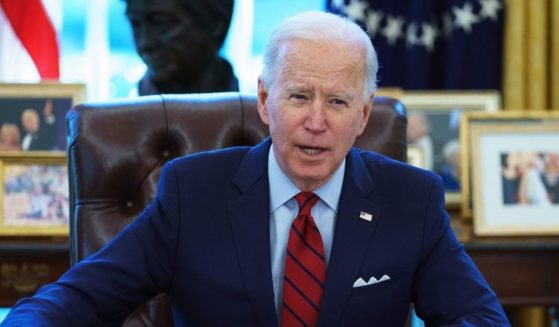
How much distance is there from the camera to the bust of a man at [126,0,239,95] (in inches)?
127

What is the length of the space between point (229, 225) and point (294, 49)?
0.42m

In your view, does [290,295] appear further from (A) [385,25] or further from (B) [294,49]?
(A) [385,25]

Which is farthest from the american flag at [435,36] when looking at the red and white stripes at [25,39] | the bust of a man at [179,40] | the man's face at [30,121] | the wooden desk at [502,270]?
the man's face at [30,121]

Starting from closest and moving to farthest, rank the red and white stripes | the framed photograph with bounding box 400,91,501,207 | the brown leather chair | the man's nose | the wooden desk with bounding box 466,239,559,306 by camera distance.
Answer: the man's nose → the brown leather chair → the wooden desk with bounding box 466,239,559,306 → the framed photograph with bounding box 400,91,501,207 → the red and white stripes

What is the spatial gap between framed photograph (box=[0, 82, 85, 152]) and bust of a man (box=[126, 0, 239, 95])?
14.2 inches

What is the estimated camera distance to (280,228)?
2014 millimetres

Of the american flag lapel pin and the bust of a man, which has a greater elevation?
the bust of a man

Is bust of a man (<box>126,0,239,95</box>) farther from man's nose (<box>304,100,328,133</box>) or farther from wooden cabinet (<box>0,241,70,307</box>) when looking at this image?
man's nose (<box>304,100,328,133</box>)

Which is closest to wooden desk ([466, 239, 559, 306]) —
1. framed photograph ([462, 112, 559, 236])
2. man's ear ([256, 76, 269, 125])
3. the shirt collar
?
framed photograph ([462, 112, 559, 236])

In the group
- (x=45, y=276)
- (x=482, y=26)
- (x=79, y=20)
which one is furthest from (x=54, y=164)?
(x=482, y=26)

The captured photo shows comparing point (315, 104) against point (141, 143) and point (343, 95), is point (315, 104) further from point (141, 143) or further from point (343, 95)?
point (141, 143)

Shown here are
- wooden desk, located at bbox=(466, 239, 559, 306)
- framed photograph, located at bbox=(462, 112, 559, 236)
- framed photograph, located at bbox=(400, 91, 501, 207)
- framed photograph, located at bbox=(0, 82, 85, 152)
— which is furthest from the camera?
framed photograph, located at bbox=(400, 91, 501, 207)

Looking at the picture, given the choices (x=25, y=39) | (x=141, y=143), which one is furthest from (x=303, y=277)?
(x=25, y=39)

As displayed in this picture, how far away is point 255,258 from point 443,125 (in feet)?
6.36
